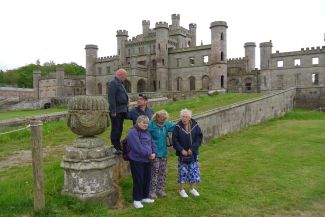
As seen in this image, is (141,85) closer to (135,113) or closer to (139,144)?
(135,113)

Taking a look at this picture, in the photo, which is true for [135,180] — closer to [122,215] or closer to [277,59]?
Answer: [122,215]

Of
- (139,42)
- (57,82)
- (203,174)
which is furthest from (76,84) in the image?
(203,174)

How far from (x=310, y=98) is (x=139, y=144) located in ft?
104

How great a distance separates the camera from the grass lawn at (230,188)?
5641mm

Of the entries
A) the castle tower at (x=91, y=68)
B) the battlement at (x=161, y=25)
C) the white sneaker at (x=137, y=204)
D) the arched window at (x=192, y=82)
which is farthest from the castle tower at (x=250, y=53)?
the white sneaker at (x=137, y=204)

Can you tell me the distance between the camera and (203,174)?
8.14m

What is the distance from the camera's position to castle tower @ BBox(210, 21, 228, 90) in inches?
1610

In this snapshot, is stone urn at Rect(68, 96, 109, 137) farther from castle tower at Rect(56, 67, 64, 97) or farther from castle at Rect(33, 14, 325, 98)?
castle tower at Rect(56, 67, 64, 97)

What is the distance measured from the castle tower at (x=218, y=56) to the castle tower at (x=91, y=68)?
2125 centimetres

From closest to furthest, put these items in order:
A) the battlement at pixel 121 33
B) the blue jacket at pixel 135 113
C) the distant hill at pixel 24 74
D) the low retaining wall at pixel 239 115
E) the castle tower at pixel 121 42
Result: the blue jacket at pixel 135 113
the low retaining wall at pixel 239 115
the castle tower at pixel 121 42
the battlement at pixel 121 33
the distant hill at pixel 24 74

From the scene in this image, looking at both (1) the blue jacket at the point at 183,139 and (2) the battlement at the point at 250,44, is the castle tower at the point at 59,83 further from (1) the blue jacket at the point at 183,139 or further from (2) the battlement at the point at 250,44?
(1) the blue jacket at the point at 183,139

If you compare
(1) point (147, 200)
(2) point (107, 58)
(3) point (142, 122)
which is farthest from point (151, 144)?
(2) point (107, 58)

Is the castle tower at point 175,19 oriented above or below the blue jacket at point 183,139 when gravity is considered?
above

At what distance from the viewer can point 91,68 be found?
2158 inches
